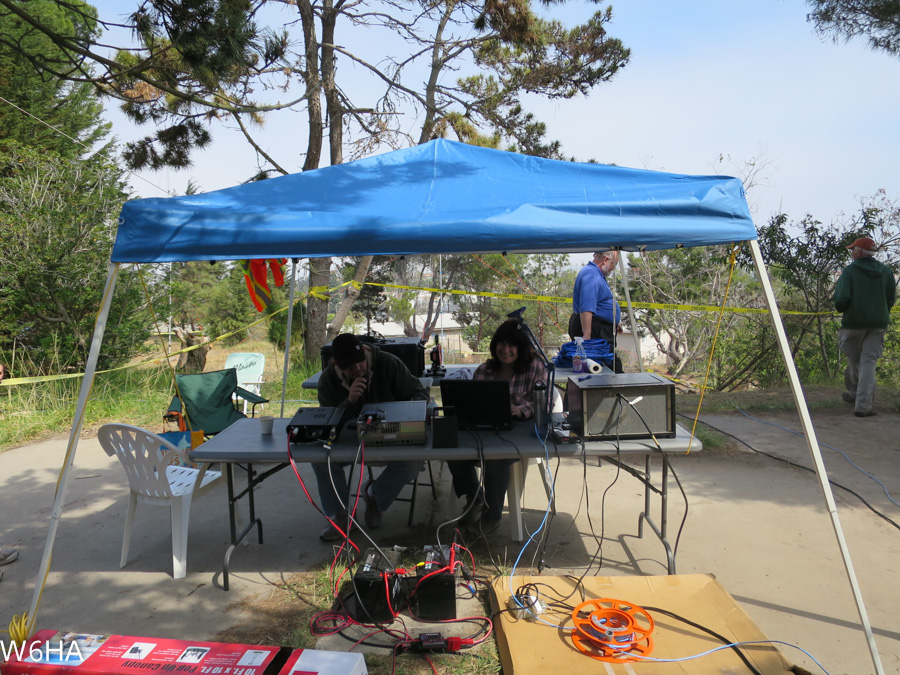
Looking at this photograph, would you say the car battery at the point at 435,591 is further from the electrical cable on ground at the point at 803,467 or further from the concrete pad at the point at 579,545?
the electrical cable on ground at the point at 803,467

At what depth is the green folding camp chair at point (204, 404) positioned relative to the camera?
4.50 meters

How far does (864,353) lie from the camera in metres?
5.73

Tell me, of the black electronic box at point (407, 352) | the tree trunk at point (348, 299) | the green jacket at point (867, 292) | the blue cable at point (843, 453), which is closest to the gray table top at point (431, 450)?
the black electronic box at point (407, 352)

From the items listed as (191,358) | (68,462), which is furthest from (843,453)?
(191,358)

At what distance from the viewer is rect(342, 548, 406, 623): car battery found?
247 cm

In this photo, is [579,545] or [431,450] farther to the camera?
[579,545]

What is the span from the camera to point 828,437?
16.9ft

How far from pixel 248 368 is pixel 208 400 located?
193 cm

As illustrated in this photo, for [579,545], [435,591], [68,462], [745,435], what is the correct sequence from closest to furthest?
1. [435,591]
2. [68,462]
3. [579,545]
4. [745,435]

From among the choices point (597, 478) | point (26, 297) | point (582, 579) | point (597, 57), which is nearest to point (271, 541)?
point (582, 579)

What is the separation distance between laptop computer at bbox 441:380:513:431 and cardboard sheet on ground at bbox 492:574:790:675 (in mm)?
742

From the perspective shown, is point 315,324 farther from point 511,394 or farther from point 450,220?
point 450,220

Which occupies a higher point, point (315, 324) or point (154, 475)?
point (315, 324)

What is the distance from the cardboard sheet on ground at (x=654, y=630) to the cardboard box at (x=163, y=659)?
0.65 metres
